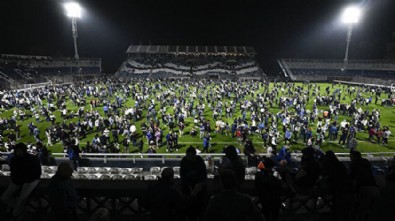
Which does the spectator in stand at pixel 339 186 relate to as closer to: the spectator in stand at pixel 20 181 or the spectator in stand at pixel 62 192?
the spectator in stand at pixel 62 192

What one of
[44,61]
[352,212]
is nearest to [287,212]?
[352,212]

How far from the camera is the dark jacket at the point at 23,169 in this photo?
468 cm

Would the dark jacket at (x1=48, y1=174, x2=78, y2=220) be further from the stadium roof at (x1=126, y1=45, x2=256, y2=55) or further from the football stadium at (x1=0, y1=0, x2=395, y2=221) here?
the stadium roof at (x1=126, y1=45, x2=256, y2=55)

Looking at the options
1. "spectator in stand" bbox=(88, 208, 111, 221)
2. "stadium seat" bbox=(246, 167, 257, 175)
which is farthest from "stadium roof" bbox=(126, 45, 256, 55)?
"spectator in stand" bbox=(88, 208, 111, 221)

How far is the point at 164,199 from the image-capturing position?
398 cm

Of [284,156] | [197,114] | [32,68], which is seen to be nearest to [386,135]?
[284,156]

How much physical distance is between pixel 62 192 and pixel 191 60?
76.5 m

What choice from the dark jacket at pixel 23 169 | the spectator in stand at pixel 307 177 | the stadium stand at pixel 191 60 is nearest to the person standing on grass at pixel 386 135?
the spectator in stand at pixel 307 177

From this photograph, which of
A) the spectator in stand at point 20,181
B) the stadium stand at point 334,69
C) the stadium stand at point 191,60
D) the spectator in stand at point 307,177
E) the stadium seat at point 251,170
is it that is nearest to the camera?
the spectator in stand at point 20,181

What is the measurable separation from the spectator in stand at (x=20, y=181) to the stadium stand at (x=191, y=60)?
68.3m

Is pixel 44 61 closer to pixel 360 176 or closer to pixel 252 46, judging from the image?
pixel 252 46

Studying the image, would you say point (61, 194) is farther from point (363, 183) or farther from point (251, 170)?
point (251, 170)

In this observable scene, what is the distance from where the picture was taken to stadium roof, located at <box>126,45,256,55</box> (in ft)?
258

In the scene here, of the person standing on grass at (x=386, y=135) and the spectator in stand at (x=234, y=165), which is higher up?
the spectator in stand at (x=234, y=165)
